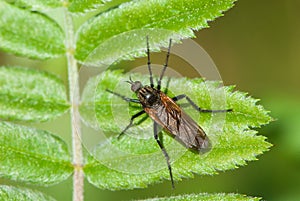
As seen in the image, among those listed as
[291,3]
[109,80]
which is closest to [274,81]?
[291,3]

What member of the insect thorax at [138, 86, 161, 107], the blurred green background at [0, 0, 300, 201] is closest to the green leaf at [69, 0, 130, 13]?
the insect thorax at [138, 86, 161, 107]

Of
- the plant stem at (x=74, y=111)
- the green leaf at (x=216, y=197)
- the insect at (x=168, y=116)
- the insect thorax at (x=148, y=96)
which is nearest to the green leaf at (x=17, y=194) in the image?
the plant stem at (x=74, y=111)

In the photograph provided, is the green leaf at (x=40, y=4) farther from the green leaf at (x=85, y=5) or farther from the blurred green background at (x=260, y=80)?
the blurred green background at (x=260, y=80)

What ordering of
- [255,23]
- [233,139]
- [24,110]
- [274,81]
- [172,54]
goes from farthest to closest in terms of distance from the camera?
[255,23], [274,81], [172,54], [24,110], [233,139]

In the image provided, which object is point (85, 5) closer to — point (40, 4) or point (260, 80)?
point (40, 4)

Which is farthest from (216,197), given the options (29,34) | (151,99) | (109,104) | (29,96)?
(29,34)

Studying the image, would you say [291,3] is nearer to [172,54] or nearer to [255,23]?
[255,23]
